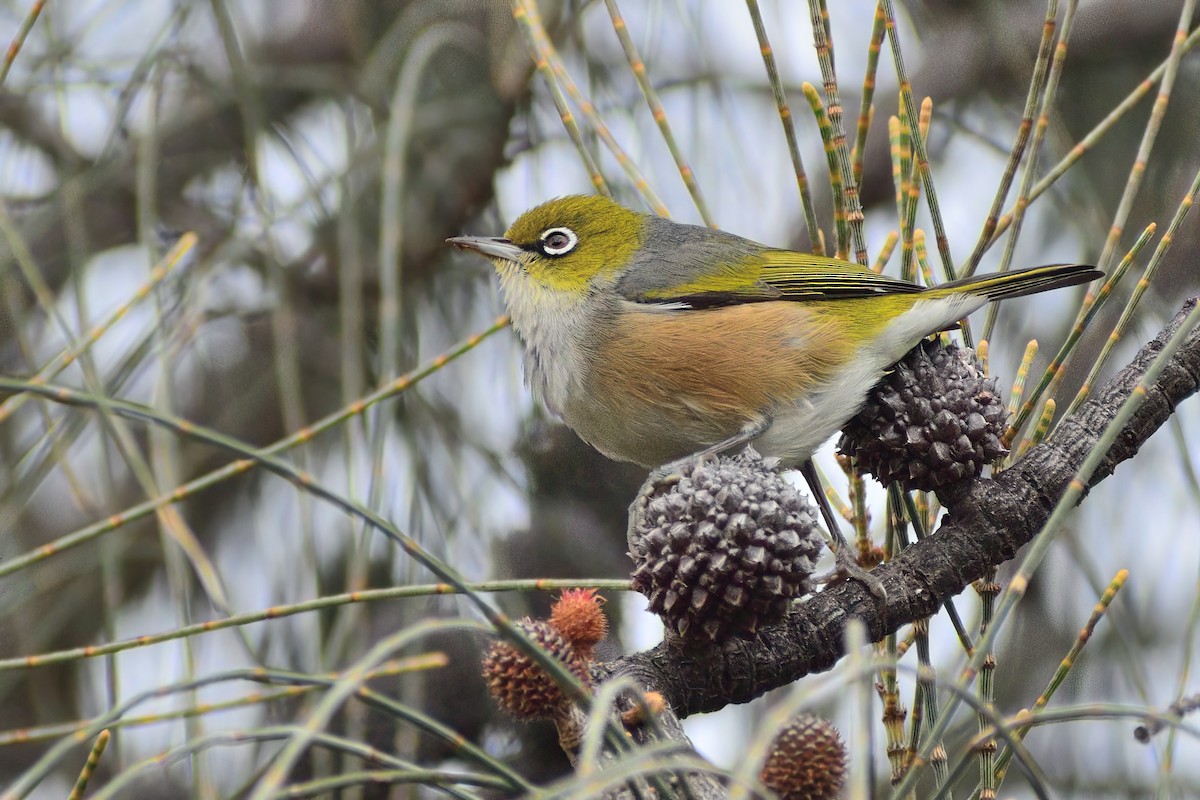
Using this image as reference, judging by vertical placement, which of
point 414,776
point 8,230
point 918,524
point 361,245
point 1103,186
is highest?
point 361,245

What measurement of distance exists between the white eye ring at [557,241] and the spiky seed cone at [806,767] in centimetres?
166

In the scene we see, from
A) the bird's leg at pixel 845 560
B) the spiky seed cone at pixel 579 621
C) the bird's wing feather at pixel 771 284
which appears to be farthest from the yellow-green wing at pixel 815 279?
the spiky seed cone at pixel 579 621

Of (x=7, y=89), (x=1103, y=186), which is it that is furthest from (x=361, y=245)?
(x=1103, y=186)

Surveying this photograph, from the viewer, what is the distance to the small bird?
236 centimetres

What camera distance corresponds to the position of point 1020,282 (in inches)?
91.0

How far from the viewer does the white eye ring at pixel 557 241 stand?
2897 millimetres

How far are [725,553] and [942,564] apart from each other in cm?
44

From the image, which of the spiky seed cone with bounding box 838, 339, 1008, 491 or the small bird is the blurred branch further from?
the small bird

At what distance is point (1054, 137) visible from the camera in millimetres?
3266

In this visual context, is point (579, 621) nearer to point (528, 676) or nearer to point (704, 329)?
point (528, 676)

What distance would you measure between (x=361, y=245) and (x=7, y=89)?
99cm

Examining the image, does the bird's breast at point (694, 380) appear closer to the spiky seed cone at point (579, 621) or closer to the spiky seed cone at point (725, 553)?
the spiky seed cone at point (725, 553)

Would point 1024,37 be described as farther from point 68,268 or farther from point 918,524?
point 68,268

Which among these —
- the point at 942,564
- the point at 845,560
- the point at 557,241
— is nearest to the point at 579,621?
the point at 845,560
